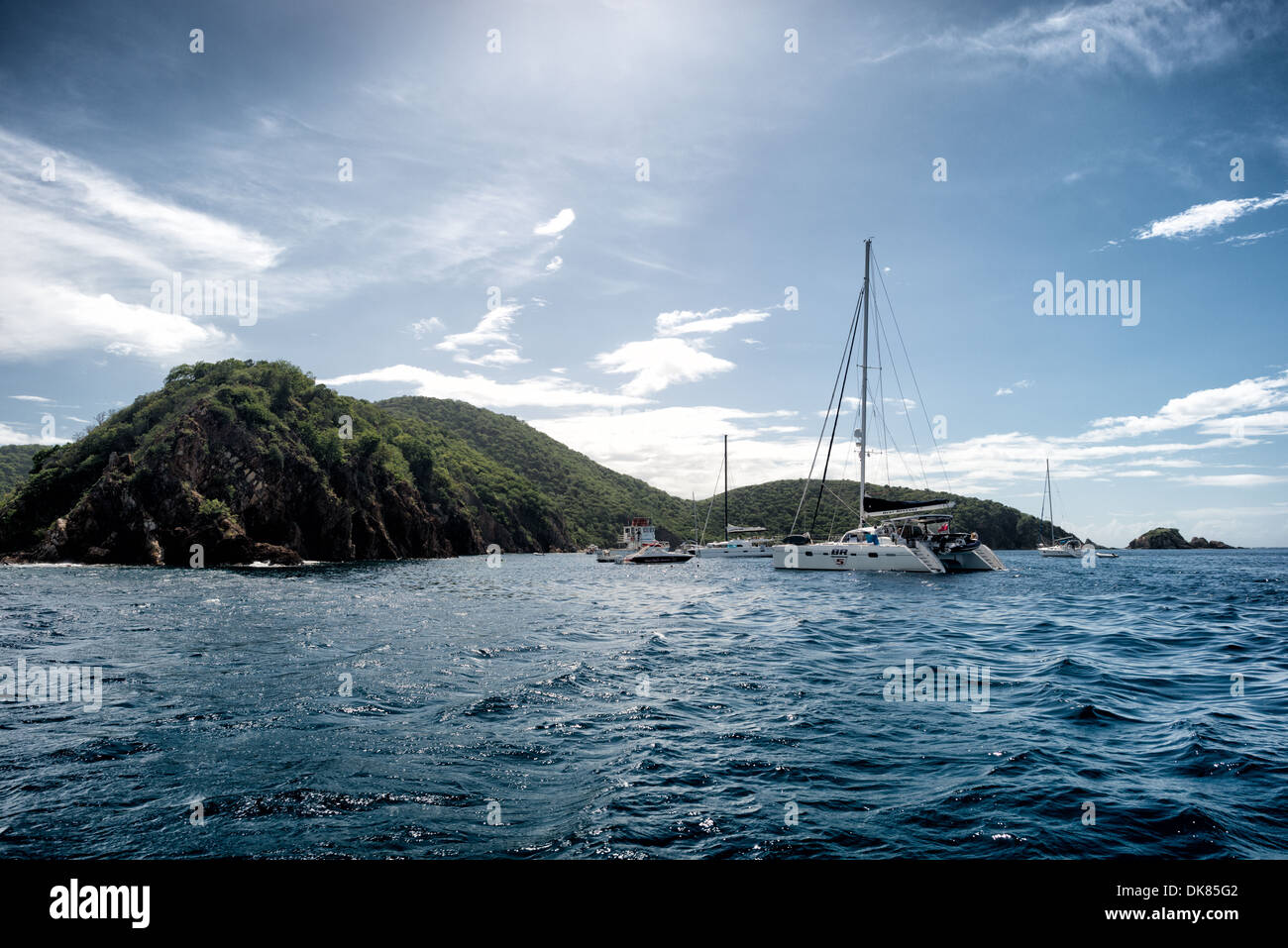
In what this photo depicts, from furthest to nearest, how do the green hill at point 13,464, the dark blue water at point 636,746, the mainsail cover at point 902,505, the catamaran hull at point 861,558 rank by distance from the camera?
1. the green hill at point 13,464
2. the mainsail cover at point 902,505
3. the catamaran hull at point 861,558
4. the dark blue water at point 636,746

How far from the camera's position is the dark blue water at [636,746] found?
6.54 metres

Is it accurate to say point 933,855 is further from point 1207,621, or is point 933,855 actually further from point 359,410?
point 359,410

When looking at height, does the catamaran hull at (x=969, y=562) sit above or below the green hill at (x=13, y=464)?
below

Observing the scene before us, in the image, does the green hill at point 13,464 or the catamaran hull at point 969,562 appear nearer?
the catamaran hull at point 969,562

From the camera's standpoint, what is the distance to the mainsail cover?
5216 cm

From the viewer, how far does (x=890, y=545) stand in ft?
165

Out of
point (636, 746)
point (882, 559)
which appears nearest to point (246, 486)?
point (882, 559)

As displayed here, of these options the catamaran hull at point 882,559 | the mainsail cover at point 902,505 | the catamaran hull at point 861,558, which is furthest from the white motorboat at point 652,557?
the mainsail cover at point 902,505

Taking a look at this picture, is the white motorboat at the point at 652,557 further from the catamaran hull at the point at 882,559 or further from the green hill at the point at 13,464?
the green hill at the point at 13,464

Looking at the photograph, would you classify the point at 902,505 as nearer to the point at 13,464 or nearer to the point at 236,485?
the point at 236,485

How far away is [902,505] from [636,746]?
168 feet

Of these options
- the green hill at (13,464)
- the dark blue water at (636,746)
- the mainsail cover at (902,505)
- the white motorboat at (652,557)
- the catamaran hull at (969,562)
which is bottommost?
the white motorboat at (652,557)
